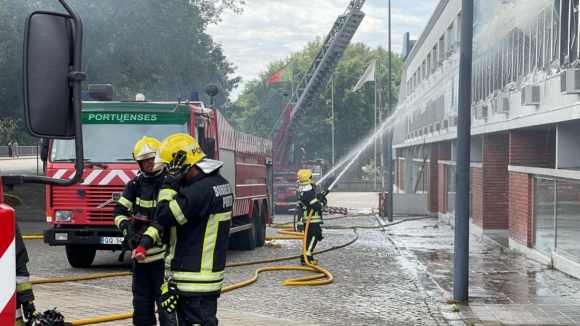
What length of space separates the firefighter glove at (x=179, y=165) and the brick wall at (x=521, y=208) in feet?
37.7

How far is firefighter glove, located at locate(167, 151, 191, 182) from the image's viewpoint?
596 cm

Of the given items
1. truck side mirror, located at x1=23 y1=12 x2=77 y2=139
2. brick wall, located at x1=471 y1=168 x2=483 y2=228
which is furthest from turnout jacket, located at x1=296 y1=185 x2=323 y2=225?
truck side mirror, located at x1=23 y1=12 x2=77 y2=139

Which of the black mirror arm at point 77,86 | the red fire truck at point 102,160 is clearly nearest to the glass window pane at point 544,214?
the red fire truck at point 102,160

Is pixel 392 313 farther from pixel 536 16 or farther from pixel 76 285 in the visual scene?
pixel 536 16

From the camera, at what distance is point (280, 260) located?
15773 mm

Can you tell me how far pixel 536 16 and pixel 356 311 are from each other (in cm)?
728

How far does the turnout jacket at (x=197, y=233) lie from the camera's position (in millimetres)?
5750

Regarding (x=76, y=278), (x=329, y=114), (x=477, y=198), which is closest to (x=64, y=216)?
(x=76, y=278)

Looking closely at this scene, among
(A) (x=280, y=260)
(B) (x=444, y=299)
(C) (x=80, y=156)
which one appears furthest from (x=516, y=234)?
(C) (x=80, y=156)

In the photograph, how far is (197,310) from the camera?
5828 mm

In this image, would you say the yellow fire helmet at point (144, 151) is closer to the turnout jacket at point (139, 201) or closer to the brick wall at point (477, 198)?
the turnout jacket at point (139, 201)

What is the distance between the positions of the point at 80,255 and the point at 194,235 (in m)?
8.64

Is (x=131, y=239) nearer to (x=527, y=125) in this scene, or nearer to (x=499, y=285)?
(x=499, y=285)

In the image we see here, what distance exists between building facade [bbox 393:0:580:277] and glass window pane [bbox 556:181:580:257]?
0.02 m
